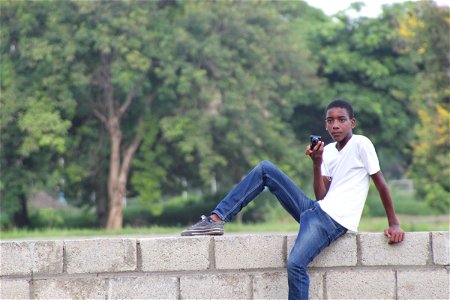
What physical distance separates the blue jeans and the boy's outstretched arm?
33 cm

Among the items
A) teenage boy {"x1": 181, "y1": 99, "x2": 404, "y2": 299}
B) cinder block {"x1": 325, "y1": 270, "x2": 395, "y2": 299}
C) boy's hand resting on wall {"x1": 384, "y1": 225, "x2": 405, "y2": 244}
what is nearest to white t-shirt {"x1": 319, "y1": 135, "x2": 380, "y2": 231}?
teenage boy {"x1": 181, "y1": 99, "x2": 404, "y2": 299}

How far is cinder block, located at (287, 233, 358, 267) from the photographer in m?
6.51

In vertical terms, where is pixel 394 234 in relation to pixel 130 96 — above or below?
below

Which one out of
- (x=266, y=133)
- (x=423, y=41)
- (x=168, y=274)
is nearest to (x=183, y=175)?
(x=266, y=133)

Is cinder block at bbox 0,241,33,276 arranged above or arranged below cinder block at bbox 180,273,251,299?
above

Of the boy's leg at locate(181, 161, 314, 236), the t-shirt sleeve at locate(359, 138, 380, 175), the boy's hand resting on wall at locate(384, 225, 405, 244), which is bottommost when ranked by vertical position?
the boy's hand resting on wall at locate(384, 225, 405, 244)

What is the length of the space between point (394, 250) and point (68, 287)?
7.80 ft

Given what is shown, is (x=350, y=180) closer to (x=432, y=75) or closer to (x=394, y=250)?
(x=394, y=250)

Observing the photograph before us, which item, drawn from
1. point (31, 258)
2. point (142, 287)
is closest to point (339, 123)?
point (142, 287)

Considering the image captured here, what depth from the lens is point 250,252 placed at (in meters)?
6.52

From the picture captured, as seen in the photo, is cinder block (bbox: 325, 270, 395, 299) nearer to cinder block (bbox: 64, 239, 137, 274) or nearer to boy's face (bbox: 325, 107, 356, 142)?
boy's face (bbox: 325, 107, 356, 142)

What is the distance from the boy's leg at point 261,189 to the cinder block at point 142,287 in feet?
2.08

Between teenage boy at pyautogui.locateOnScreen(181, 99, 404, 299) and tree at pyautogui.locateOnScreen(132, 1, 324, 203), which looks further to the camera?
tree at pyautogui.locateOnScreen(132, 1, 324, 203)

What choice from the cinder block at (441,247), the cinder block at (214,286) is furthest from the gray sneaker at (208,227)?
the cinder block at (441,247)
